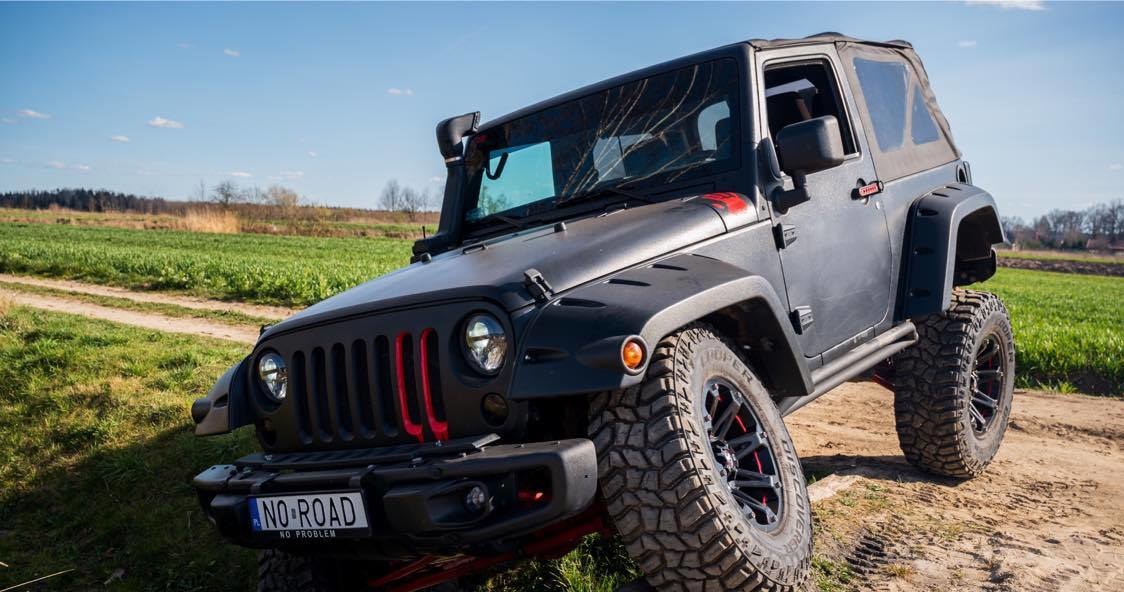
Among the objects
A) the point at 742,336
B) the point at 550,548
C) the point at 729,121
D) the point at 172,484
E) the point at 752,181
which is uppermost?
the point at 729,121

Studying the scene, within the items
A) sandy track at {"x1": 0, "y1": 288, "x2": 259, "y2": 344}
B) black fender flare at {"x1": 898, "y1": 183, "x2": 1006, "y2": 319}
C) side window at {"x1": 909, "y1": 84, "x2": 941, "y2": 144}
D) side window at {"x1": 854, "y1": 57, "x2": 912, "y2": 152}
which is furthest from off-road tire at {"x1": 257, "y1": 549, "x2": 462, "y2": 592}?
sandy track at {"x1": 0, "y1": 288, "x2": 259, "y2": 344}

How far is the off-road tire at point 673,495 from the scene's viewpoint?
93.4 inches

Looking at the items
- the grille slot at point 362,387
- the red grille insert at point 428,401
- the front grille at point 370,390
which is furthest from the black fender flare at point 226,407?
the red grille insert at point 428,401

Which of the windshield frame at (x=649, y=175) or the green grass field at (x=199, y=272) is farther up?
the windshield frame at (x=649, y=175)

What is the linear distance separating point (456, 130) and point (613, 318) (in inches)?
99.2

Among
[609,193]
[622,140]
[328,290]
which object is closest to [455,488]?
[609,193]

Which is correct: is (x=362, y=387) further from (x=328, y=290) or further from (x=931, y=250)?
(x=328, y=290)

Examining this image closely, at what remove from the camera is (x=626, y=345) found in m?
2.35

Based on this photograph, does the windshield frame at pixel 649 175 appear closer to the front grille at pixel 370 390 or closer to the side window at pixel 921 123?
the front grille at pixel 370 390

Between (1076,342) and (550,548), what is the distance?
913 cm

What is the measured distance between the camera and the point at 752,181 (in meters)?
3.55

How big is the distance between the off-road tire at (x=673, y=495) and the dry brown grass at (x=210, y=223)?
39.4m

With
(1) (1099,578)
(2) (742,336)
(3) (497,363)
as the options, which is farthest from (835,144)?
(1) (1099,578)

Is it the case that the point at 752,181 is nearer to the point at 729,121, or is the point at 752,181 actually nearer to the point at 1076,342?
the point at 729,121
